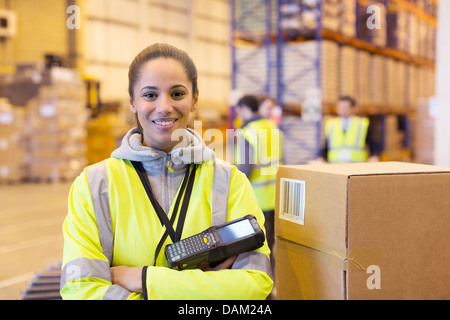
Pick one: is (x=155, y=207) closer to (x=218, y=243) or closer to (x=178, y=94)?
(x=218, y=243)

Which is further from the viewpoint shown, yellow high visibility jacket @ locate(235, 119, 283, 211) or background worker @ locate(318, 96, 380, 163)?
background worker @ locate(318, 96, 380, 163)

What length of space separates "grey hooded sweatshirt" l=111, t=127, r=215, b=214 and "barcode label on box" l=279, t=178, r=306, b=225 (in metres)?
0.26

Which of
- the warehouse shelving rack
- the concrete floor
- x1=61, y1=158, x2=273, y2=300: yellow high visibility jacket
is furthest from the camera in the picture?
the warehouse shelving rack

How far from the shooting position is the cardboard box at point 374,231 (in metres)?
1.23

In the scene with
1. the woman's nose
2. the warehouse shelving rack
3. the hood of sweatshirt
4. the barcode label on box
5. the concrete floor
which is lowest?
the concrete floor

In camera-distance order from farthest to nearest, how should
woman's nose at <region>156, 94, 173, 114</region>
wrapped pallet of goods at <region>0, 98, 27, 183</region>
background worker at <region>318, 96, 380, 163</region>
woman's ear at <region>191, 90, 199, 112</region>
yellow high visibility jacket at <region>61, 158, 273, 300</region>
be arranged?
wrapped pallet of goods at <region>0, 98, 27, 183</region> → background worker at <region>318, 96, 380, 163</region> → woman's ear at <region>191, 90, 199, 112</region> → woman's nose at <region>156, 94, 173, 114</region> → yellow high visibility jacket at <region>61, 158, 273, 300</region>

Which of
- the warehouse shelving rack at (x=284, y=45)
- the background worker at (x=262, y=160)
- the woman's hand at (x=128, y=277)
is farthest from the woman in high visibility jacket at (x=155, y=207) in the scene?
the warehouse shelving rack at (x=284, y=45)

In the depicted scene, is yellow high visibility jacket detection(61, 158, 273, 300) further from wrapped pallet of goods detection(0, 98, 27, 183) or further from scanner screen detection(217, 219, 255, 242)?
wrapped pallet of goods detection(0, 98, 27, 183)

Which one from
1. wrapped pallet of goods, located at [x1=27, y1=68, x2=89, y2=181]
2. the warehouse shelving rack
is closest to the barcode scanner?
the warehouse shelving rack

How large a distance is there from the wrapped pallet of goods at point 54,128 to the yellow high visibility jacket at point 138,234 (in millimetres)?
9987

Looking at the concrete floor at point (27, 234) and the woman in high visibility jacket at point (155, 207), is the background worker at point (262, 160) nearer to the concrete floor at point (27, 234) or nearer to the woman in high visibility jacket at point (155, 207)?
the concrete floor at point (27, 234)

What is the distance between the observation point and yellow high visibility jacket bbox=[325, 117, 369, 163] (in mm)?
5684
